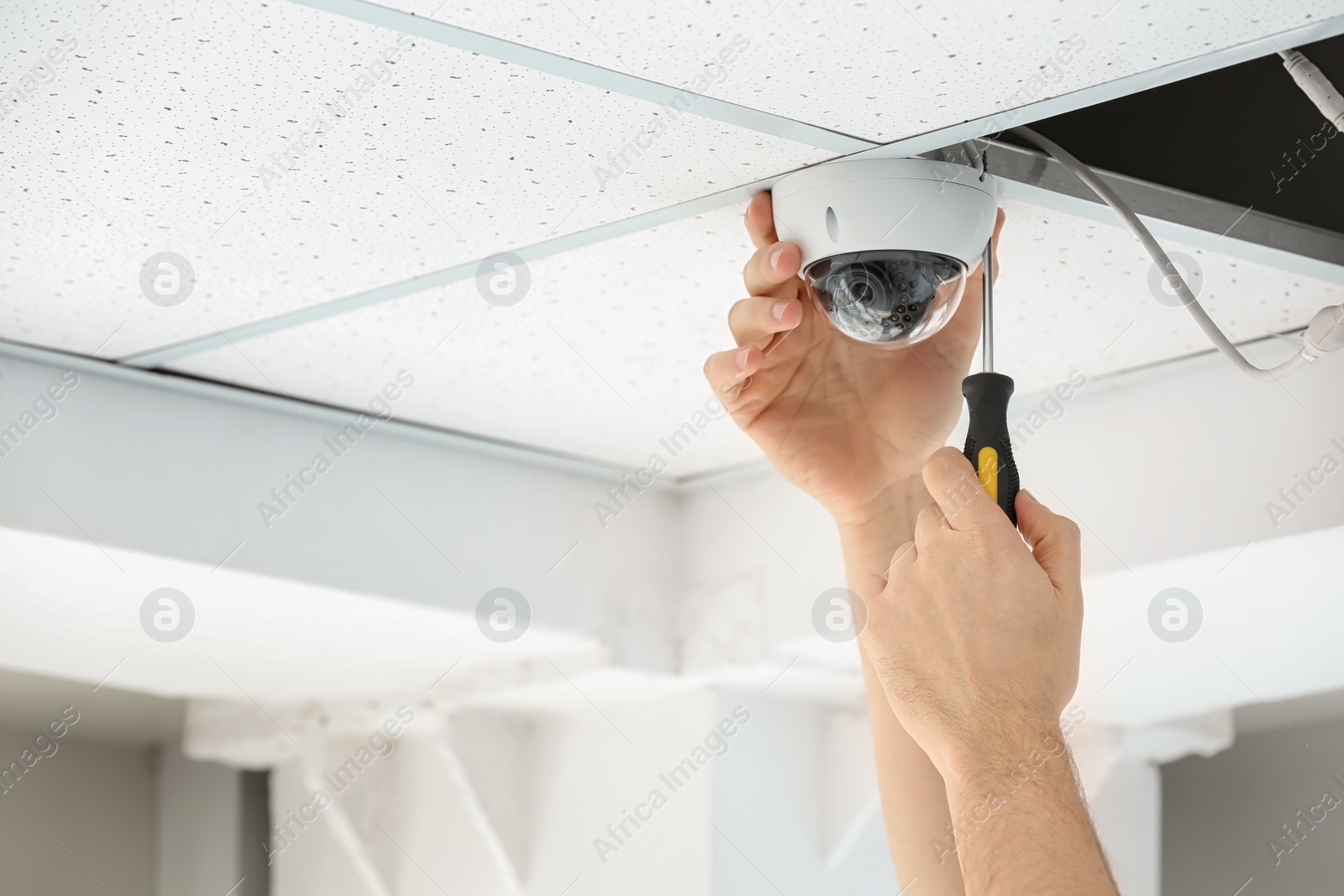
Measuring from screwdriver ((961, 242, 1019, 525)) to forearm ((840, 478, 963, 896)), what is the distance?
18 cm

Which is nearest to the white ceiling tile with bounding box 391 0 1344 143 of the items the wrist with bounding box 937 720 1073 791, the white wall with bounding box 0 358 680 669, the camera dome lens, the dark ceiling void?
the camera dome lens

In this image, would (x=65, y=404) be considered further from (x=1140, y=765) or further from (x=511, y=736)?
(x=1140, y=765)

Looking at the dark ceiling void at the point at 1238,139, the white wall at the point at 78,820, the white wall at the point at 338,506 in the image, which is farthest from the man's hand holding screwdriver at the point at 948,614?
the white wall at the point at 78,820

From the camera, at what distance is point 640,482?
1.66 m

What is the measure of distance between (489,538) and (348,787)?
0.76 metres

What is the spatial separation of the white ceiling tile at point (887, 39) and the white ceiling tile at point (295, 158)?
0.05m

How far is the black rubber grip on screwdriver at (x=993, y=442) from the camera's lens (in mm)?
805

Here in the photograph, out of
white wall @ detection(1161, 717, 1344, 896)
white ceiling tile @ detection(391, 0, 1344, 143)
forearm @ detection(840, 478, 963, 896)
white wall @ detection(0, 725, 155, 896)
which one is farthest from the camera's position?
white wall @ detection(0, 725, 155, 896)

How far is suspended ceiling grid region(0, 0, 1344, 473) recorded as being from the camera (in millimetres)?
633

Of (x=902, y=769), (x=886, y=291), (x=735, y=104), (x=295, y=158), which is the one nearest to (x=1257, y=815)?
(x=902, y=769)

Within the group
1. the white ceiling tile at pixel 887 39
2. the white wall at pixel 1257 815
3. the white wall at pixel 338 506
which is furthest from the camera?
the white wall at pixel 1257 815

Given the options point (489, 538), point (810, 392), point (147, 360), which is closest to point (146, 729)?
point (489, 538)

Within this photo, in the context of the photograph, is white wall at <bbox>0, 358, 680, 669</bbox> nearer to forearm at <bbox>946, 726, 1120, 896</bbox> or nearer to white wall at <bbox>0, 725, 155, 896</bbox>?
white wall at <bbox>0, 725, 155, 896</bbox>

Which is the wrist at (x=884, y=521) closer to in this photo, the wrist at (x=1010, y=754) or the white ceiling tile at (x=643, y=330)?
the white ceiling tile at (x=643, y=330)
